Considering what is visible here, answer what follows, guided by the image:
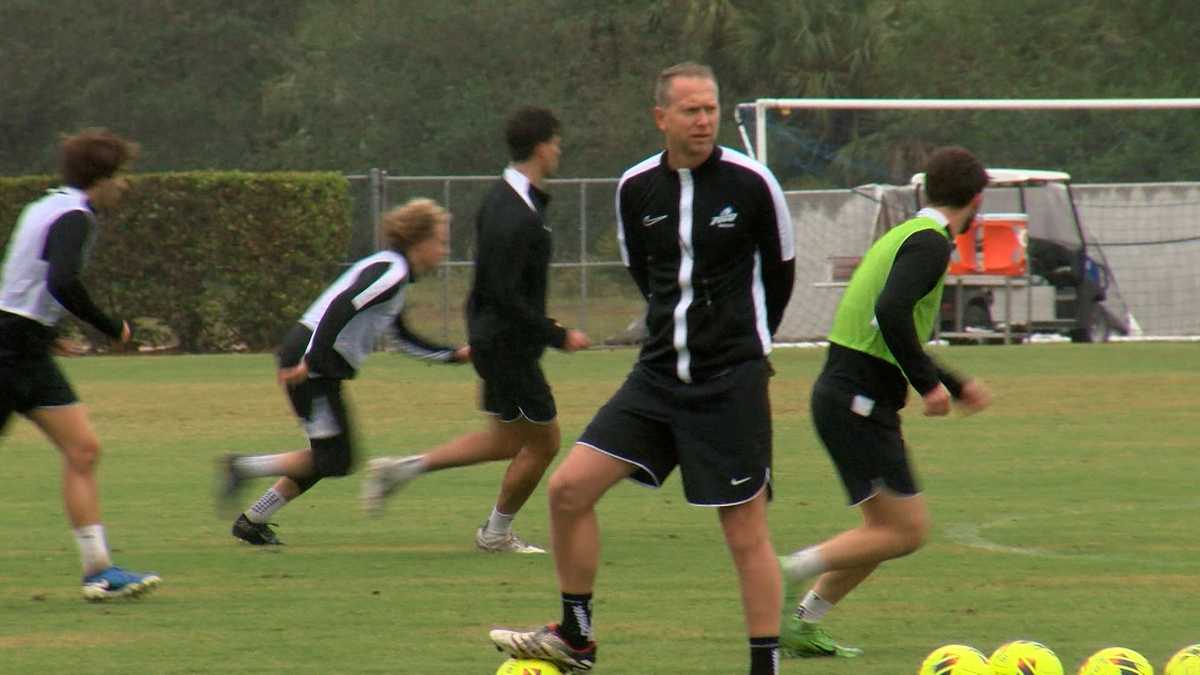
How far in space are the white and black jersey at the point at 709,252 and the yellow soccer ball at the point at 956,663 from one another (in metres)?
1.06

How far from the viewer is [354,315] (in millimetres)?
8812

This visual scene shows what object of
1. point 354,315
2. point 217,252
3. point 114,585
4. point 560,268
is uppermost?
point 354,315

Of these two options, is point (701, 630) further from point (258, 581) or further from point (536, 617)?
point (258, 581)

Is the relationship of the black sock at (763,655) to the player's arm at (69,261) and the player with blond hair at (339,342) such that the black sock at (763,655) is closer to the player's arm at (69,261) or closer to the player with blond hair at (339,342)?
the player's arm at (69,261)

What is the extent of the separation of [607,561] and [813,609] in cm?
216

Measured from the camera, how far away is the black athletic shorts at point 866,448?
650 cm

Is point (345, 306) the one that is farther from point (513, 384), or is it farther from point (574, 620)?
point (574, 620)

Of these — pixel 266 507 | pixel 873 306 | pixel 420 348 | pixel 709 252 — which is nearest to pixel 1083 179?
pixel 420 348

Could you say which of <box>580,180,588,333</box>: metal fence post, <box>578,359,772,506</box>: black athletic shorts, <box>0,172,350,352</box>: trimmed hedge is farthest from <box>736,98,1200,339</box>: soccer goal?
<box>578,359,772,506</box>: black athletic shorts

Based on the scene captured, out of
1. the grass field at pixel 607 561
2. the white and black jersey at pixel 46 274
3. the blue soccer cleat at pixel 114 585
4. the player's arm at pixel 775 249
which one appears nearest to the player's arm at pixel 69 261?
the white and black jersey at pixel 46 274

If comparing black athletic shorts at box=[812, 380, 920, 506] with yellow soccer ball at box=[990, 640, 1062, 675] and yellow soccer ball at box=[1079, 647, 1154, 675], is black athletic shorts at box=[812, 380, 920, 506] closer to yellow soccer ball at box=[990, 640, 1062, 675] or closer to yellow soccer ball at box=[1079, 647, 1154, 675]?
yellow soccer ball at box=[990, 640, 1062, 675]

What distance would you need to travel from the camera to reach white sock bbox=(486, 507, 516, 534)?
901cm

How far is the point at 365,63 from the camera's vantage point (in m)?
47.7

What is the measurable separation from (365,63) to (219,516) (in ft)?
126
